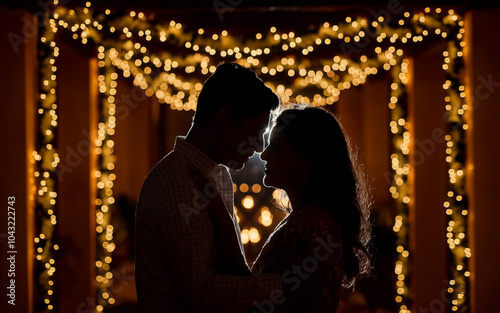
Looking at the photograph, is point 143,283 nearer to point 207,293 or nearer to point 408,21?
point 207,293

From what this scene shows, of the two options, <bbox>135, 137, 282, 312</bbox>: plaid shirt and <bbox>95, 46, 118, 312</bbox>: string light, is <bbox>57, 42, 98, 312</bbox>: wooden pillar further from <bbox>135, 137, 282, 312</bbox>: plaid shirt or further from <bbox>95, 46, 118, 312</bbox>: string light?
<bbox>135, 137, 282, 312</bbox>: plaid shirt

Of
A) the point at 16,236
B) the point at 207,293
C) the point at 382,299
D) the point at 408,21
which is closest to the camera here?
the point at 207,293

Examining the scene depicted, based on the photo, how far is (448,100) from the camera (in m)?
3.30

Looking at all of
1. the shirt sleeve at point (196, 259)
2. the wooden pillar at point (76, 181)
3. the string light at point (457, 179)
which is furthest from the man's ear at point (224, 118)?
the wooden pillar at point (76, 181)

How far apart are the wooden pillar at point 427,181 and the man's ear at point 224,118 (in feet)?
8.66

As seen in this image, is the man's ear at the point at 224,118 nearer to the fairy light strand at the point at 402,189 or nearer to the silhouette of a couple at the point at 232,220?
the silhouette of a couple at the point at 232,220

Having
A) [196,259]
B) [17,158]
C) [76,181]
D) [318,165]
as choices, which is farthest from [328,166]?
[76,181]

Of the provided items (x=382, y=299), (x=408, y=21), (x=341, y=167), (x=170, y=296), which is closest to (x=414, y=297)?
(x=382, y=299)

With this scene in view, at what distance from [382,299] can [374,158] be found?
2455mm

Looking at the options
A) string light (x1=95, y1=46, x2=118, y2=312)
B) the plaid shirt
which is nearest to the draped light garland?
string light (x1=95, y1=46, x2=118, y2=312)

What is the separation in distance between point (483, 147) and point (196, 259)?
8.90 feet

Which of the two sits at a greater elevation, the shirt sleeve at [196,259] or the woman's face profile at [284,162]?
the woman's face profile at [284,162]

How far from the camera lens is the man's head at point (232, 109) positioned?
1469 mm

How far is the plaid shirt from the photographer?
1299mm
